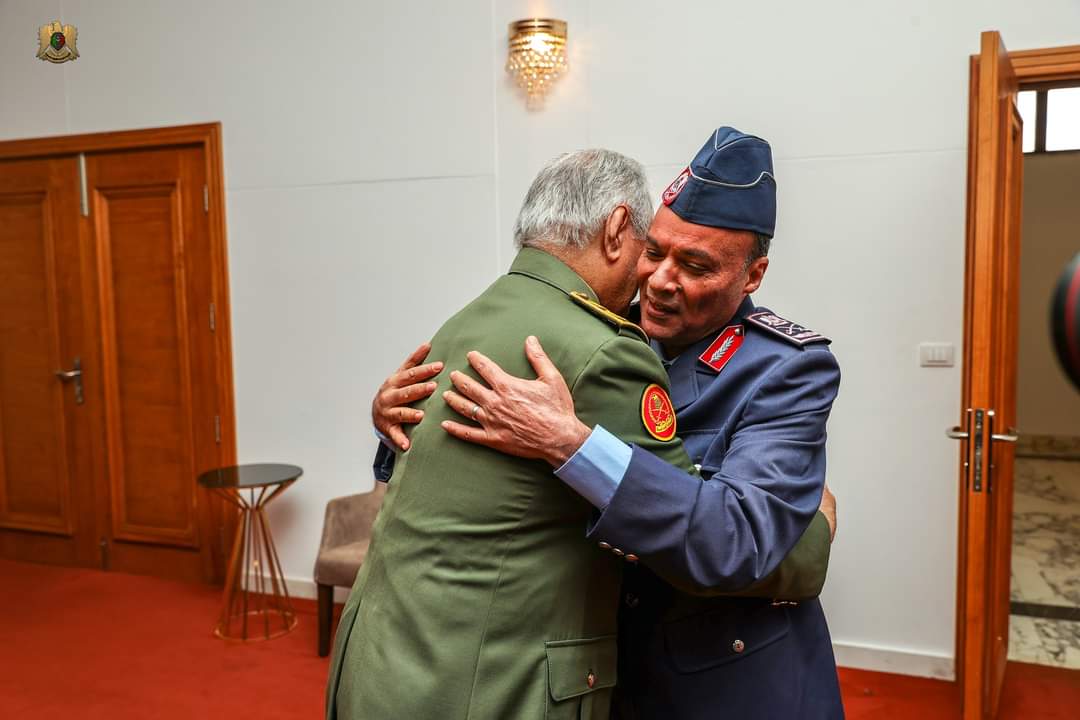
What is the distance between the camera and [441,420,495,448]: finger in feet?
4.25

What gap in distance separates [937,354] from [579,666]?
2.66 meters

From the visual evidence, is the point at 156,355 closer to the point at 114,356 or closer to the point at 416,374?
the point at 114,356

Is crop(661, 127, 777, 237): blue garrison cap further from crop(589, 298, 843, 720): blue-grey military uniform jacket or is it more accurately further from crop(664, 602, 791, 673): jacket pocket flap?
crop(664, 602, 791, 673): jacket pocket flap

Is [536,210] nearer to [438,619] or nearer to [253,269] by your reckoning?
[438,619]

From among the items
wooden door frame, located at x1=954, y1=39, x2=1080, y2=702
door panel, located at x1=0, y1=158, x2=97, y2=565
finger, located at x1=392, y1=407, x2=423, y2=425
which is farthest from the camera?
door panel, located at x1=0, y1=158, x2=97, y2=565

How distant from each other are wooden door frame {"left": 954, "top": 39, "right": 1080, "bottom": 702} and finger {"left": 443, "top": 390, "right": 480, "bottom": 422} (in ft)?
7.92

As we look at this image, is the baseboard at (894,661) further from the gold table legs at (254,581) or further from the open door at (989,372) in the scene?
the gold table legs at (254,581)

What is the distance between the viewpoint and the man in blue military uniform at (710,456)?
4.09 feet

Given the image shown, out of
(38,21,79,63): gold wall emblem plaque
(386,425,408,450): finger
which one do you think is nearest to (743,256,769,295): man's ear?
(386,425,408,450): finger

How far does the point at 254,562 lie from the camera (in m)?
4.80

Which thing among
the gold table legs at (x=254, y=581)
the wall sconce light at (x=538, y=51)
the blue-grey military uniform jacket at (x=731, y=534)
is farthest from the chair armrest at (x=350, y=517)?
the blue-grey military uniform jacket at (x=731, y=534)

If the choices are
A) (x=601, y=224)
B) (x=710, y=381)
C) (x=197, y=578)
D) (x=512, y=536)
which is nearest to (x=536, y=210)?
(x=601, y=224)

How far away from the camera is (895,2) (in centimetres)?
349

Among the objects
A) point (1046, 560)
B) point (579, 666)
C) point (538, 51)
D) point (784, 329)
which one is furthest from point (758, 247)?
point (1046, 560)
